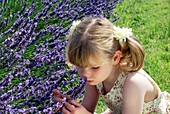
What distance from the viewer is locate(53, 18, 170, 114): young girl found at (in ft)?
7.32

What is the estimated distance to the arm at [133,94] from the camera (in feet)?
7.70

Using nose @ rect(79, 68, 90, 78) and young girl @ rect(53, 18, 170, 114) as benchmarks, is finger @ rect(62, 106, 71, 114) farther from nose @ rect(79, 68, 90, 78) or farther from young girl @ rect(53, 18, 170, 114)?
nose @ rect(79, 68, 90, 78)

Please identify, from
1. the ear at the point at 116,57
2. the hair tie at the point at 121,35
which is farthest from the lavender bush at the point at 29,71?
the hair tie at the point at 121,35

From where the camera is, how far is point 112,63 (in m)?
2.37

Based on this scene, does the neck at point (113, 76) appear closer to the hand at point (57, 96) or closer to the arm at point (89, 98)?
the arm at point (89, 98)

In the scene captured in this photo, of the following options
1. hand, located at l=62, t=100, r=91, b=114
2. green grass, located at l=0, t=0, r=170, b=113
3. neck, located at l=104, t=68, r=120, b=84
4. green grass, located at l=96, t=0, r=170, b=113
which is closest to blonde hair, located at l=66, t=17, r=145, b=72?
neck, located at l=104, t=68, r=120, b=84

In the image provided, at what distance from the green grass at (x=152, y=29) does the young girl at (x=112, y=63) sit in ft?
2.36

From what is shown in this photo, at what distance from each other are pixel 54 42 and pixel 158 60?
1635 mm

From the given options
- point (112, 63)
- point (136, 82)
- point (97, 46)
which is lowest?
point (136, 82)

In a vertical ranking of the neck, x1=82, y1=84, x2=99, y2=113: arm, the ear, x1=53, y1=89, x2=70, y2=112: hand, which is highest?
the ear

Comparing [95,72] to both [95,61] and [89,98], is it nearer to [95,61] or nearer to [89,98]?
[95,61]

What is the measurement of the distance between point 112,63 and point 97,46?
191mm

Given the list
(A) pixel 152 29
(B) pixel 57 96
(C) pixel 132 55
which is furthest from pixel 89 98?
(A) pixel 152 29

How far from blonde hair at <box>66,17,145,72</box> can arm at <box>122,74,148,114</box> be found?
8 cm
